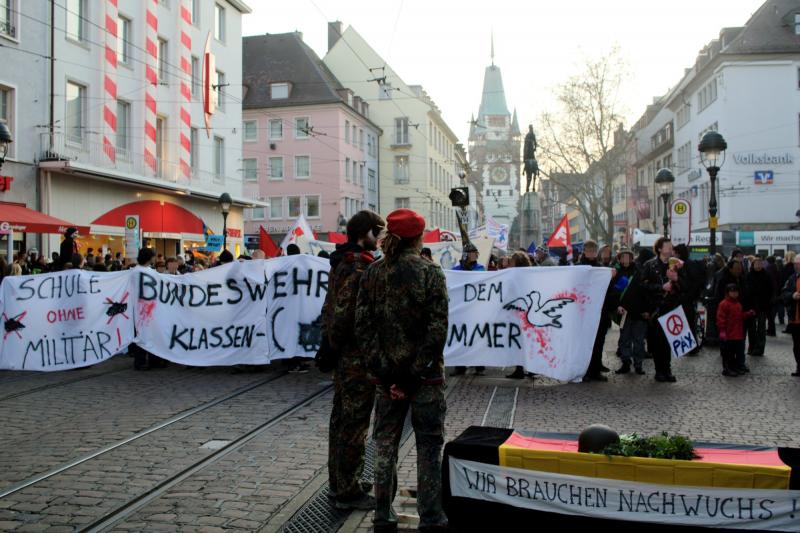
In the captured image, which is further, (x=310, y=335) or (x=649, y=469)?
(x=310, y=335)

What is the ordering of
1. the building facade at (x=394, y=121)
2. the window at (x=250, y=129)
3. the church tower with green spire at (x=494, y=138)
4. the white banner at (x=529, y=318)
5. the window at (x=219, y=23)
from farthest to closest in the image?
the church tower with green spire at (x=494, y=138)
the building facade at (x=394, y=121)
the window at (x=250, y=129)
the window at (x=219, y=23)
the white banner at (x=529, y=318)

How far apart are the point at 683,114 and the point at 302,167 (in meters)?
30.5

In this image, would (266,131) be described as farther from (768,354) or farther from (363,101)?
(768,354)

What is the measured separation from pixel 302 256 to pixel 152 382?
2814 millimetres

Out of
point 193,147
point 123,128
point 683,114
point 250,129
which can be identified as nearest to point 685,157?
point 683,114

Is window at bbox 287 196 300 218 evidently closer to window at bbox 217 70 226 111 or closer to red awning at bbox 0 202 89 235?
window at bbox 217 70 226 111

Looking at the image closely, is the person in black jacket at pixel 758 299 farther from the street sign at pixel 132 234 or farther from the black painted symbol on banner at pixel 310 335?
the street sign at pixel 132 234

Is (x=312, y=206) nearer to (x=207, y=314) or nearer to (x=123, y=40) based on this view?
(x=123, y=40)

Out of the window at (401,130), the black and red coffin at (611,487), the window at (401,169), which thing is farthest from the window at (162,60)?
the window at (401,169)

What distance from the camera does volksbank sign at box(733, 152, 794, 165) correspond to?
48062mm

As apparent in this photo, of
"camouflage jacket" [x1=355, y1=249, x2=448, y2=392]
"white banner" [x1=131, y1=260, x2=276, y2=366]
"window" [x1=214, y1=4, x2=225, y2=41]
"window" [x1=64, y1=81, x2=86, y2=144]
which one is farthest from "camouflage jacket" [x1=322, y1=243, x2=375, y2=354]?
"window" [x1=214, y1=4, x2=225, y2=41]

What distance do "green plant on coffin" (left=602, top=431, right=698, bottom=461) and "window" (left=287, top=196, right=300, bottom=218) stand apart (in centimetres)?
5506

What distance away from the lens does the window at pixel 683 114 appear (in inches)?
2298

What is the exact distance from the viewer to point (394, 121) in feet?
229
